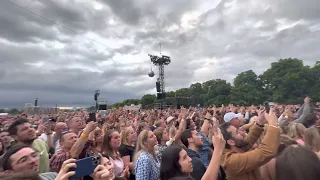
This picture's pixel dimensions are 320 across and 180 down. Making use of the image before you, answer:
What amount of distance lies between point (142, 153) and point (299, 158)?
2.29 meters

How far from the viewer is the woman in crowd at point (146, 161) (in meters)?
3.54

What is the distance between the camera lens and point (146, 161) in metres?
3.62

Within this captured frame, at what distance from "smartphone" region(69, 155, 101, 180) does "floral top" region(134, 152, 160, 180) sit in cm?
169

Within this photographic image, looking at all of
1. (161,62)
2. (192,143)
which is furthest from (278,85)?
(192,143)

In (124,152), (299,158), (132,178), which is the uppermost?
(299,158)

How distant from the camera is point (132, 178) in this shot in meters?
4.47

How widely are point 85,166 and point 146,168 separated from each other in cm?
183

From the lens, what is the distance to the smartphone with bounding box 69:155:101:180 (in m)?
1.78

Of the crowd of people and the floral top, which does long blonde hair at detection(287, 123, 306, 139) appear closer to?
the crowd of people

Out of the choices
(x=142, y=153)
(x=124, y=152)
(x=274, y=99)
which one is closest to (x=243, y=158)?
(x=142, y=153)

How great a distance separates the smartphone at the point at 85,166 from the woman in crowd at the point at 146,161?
66.7 inches

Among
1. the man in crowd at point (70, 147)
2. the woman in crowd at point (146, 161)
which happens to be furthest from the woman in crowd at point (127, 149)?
the man in crowd at point (70, 147)

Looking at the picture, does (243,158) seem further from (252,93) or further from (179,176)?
(252,93)

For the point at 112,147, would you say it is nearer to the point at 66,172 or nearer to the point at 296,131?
the point at 66,172
